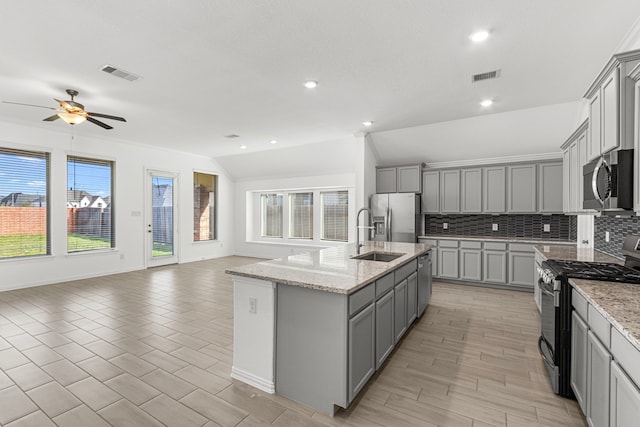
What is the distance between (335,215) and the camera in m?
7.71

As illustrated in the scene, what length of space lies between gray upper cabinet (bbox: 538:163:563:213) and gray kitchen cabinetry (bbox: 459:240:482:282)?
4.03 feet

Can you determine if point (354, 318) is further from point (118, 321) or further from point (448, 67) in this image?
point (118, 321)

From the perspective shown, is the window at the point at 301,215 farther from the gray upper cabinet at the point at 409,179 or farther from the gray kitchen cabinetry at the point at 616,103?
the gray kitchen cabinetry at the point at 616,103

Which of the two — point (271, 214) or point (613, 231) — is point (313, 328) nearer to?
point (613, 231)

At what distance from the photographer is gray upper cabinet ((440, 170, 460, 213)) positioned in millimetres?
5910

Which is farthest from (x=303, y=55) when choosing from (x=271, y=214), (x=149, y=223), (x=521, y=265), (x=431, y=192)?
(x=271, y=214)

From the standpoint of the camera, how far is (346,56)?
299 cm

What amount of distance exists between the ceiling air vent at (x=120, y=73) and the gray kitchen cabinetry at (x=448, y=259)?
5405 millimetres

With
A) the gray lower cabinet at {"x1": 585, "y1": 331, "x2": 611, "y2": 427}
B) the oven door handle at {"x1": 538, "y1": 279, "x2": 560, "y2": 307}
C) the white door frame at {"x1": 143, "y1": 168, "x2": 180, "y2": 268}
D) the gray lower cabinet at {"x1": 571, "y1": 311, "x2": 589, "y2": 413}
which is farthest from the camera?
the white door frame at {"x1": 143, "y1": 168, "x2": 180, "y2": 268}

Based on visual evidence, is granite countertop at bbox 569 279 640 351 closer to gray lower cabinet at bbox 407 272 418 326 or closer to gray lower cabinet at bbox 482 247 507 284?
gray lower cabinet at bbox 407 272 418 326

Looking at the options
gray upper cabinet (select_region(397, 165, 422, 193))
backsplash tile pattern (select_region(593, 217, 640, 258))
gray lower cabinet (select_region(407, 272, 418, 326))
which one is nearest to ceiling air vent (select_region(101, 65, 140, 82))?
A: gray lower cabinet (select_region(407, 272, 418, 326))

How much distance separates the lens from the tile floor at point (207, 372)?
2.01 m

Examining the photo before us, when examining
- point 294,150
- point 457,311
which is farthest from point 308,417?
point 294,150

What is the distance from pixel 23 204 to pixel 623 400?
25.0ft
